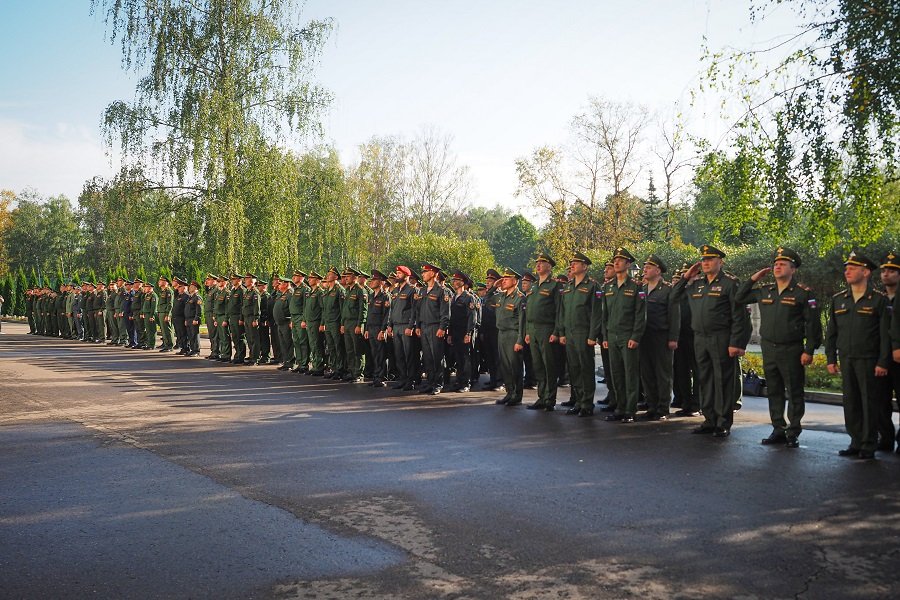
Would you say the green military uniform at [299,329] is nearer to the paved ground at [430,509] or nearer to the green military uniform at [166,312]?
the paved ground at [430,509]

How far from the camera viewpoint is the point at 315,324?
626 inches

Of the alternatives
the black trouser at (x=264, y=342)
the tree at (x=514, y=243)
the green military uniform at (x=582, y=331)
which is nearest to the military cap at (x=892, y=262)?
the green military uniform at (x=582, y=331)

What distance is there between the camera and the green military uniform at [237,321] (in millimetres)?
18766

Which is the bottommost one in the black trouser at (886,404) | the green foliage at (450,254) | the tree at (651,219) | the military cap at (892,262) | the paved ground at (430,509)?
the paved ground at (430,509)

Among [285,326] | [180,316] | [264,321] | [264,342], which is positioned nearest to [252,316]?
[264,321]

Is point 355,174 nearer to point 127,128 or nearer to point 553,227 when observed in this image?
point 553,227

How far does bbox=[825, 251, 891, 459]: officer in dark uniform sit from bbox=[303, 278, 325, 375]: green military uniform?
32.9 feet

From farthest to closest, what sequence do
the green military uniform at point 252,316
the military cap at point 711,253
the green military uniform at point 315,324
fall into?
the green military uniform at point 252,316
the green military uniform at point 315,324
the military cap at point 711,253

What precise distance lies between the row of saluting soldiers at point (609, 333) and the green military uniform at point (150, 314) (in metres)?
6.11

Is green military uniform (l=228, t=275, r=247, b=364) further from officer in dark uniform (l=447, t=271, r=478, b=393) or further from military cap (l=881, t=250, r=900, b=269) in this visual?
military cap (l=881, t=250, r=900, b=269)

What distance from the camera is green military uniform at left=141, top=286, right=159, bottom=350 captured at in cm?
2383

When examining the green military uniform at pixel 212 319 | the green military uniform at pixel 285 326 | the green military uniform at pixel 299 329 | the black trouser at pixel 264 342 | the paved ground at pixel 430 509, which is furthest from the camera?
the green military uniform at pixel 212 319

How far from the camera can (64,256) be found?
96750mm

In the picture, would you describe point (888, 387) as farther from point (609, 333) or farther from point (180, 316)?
point (180, 316)
